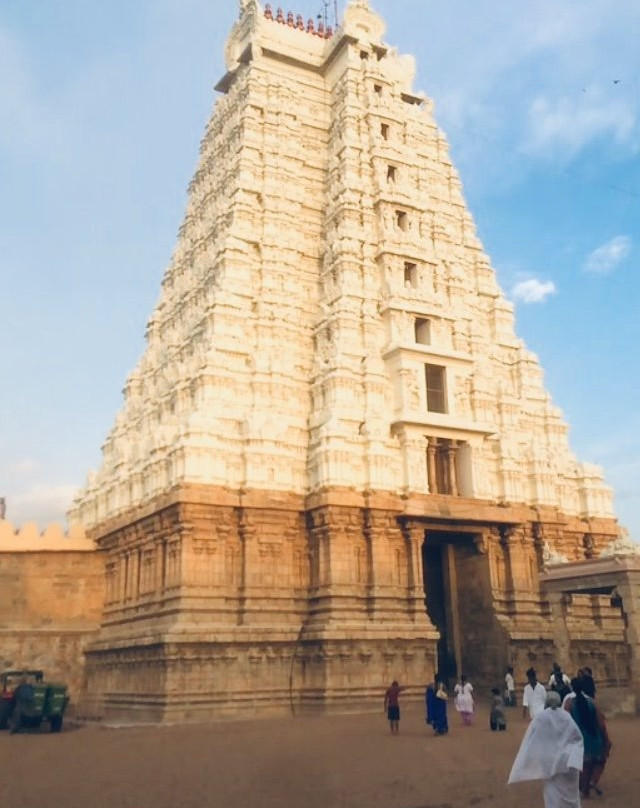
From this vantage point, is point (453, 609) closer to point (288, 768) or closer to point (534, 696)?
point (534, 696)

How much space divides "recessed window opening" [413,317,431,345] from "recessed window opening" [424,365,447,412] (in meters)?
1.22

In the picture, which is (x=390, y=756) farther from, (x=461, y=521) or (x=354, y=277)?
(x=354, y=277)

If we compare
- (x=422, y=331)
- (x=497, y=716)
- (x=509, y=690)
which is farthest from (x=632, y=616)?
(x=422, y=331)

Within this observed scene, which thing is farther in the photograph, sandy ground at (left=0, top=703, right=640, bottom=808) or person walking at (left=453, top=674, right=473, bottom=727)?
person walking at (left=453, top=674, right=473, bottom=727)

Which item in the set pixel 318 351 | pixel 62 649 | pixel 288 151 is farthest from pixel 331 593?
pixel 288 151

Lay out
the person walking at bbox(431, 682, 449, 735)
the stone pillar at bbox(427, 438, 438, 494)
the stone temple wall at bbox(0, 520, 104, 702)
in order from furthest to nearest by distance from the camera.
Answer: the stone temple wall at bbox(0, 520, 104, 702)
the stone pillar at bbox(427, 438, 438, 494)
the person walking at bbox(431, 682, 449, 735)

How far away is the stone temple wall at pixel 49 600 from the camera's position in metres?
32.2

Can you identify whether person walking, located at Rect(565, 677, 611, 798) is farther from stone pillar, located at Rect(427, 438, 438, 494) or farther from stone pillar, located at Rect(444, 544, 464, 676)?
stone pillar, located at Rect(427, 438, 438, 494)

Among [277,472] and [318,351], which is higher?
[318,351]

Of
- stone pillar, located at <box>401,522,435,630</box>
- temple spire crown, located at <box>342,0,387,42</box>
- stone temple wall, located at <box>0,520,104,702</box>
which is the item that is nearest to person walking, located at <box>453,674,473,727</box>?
stone pillar, located at <box>401,522,435,630</box>

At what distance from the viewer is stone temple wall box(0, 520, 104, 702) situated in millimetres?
32188

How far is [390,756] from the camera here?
16.9 m

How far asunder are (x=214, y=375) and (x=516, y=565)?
13572 millimetres

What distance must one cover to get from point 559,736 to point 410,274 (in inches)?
1081
